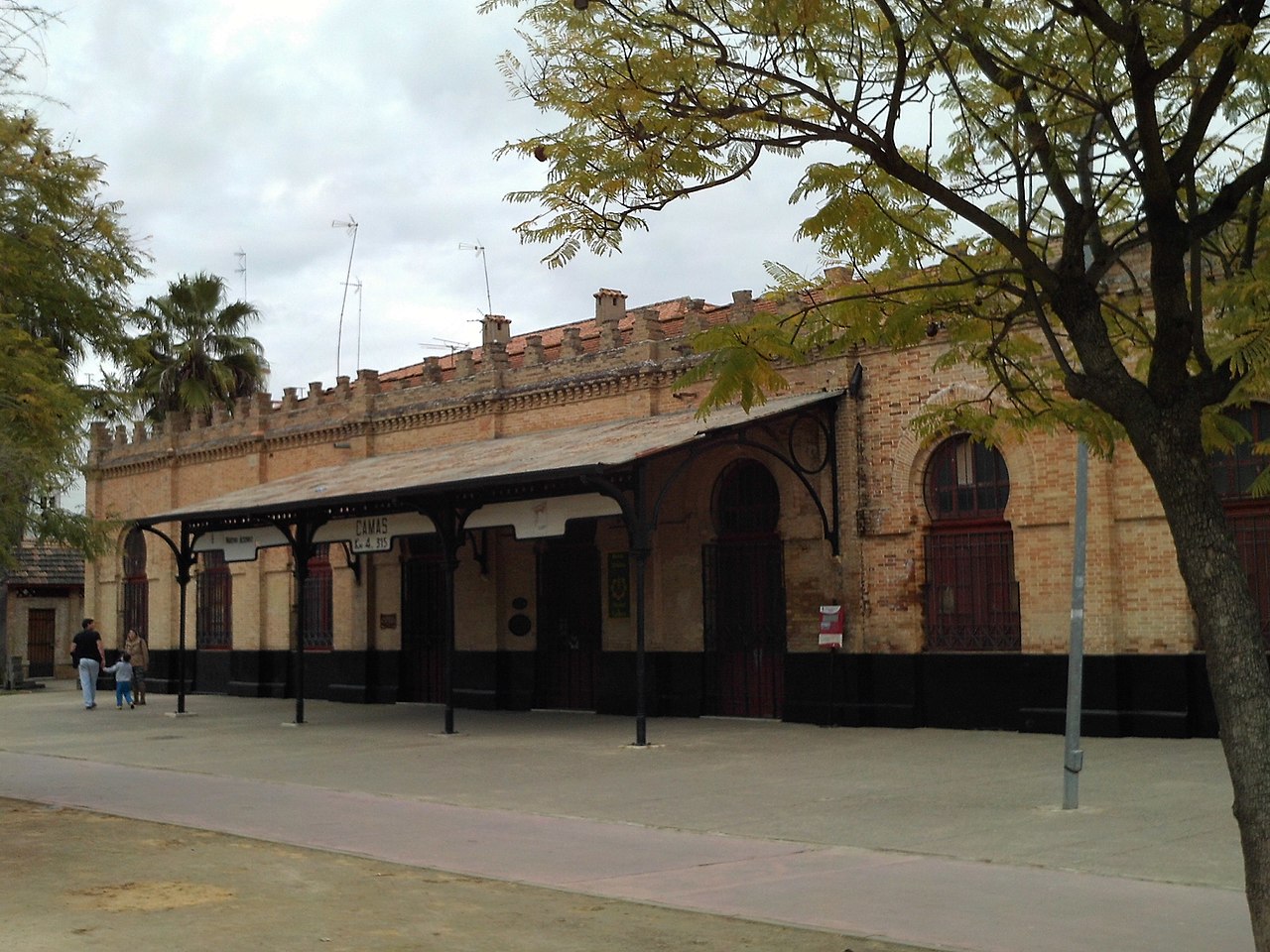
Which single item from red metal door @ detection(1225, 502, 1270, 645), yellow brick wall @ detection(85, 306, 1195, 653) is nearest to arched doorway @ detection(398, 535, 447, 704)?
yellow brick wall @ detection(85, 306, 1195, 653)

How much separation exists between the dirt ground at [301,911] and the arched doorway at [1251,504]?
1078cm

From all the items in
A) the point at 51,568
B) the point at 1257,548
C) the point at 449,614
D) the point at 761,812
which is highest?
the point at 51,568

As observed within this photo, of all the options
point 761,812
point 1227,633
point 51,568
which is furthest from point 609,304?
point 51,568

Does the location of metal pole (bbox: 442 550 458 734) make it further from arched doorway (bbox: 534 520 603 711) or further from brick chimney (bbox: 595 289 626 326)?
brick chimney (bbox: 595 289 626 326)

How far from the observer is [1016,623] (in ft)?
61.5

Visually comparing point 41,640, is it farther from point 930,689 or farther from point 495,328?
point 930,689

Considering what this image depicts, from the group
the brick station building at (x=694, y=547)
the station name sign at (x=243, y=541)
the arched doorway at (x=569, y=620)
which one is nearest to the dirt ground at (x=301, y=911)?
the brick station building at (x=694, y=547)

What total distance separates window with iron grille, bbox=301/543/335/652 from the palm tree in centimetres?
994

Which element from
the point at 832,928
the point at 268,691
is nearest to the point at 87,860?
the point at 832,928

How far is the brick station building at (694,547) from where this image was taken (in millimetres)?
17953

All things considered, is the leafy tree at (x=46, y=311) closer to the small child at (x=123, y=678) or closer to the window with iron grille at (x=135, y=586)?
the small child at (x=123, y=678)

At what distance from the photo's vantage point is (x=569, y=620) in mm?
24828

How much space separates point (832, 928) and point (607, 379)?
1638 cm

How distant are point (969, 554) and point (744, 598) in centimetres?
383
